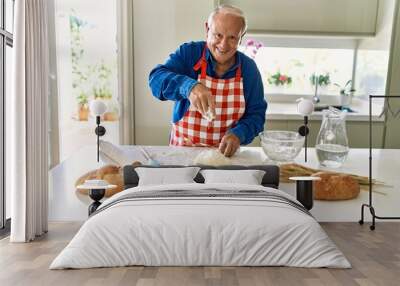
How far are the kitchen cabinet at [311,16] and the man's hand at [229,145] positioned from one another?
7.93 ft

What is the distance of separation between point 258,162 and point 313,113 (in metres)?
2.34

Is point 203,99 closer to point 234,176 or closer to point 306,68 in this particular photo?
point 234,176

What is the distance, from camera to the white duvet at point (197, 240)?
1249 millimetres

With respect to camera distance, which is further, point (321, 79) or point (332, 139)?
point (321, 79)

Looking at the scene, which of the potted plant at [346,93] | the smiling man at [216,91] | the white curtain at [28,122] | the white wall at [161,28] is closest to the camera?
the white curtain at [28,122]

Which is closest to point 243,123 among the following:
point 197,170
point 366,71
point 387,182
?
point 197,170

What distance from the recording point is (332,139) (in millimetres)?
1861

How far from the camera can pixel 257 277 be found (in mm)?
1207

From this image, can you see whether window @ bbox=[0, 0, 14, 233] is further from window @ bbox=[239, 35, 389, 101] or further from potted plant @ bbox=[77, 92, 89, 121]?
window @ bbox=[239, 35, 389, 101]

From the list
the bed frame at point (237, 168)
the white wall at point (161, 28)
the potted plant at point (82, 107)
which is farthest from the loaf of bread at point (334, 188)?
the potted plant at point (82, 107)

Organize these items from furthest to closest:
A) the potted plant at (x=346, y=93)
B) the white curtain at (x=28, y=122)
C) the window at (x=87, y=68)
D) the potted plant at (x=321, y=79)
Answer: the potted plant at (x=321, y=79) < the potted plant at (x=346, y=93) < the window at (x=87, y=68) < the white curtain at (x=28, y=122)

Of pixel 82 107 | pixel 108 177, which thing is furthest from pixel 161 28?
pixel 108 177

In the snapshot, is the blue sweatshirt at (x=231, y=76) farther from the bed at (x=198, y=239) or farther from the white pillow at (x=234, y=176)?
the bed at (x=198, y=239)

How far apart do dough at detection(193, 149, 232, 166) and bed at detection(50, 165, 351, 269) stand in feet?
1.76
